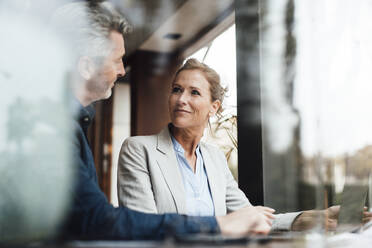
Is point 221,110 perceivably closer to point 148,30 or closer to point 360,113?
point 360,113

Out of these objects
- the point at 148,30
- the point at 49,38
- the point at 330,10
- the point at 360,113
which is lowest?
the point at 360,113

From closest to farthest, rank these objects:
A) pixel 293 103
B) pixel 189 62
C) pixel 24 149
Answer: pixel 24 149 → pixel 189 62 → pixel 293 103

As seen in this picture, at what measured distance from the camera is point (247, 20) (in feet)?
5.57

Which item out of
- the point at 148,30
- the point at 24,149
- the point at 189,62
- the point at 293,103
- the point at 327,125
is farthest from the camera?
the point at 148,30

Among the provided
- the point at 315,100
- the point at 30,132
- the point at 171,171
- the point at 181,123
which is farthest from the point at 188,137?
the point at 30,132

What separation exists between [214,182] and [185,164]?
0.42 ft

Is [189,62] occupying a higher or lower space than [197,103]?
higher

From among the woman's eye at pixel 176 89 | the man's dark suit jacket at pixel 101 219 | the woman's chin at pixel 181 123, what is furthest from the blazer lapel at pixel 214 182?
Result: the man's dark suit jacket at pixel 101 219

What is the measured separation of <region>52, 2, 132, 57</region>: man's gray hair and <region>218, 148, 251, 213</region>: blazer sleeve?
649mm

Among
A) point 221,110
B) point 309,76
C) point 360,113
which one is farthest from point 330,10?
point 221,110

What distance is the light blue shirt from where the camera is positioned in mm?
1251

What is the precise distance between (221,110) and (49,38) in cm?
78

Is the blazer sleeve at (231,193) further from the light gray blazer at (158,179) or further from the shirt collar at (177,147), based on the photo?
the shirt collar at (177,147)

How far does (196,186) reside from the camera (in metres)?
1.30
